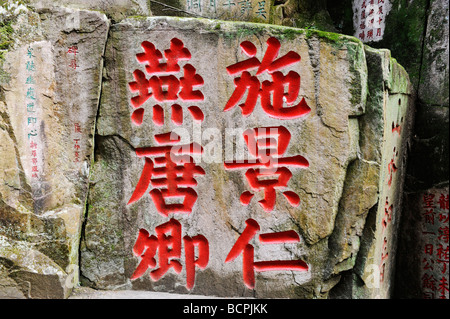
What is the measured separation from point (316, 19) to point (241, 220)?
2447 mm

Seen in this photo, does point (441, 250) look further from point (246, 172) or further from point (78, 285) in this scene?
point (78, 285)

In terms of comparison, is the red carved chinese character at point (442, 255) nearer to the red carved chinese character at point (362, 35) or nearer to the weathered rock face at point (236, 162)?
the weathered rock face at point (236, 162)

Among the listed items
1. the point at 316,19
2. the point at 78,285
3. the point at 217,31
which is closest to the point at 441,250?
the point at 316,19

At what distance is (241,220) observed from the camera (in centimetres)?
371

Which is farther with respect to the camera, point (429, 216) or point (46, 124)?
point (429, 216)

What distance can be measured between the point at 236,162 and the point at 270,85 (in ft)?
2.44

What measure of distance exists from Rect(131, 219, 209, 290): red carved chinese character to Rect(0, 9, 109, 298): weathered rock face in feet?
2.00

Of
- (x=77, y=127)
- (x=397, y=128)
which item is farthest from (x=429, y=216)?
(x=77, y=127)

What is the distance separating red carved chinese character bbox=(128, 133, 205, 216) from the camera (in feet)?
12.3

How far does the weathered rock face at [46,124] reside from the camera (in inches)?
146

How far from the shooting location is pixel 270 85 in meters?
3.64

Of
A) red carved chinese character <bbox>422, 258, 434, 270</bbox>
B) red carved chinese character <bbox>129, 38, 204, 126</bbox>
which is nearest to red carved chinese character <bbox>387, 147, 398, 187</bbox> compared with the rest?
red carved chinese character <bbox>422, 258, 434, 270</bbox>

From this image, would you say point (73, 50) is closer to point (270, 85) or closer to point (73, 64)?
point (73, 64)

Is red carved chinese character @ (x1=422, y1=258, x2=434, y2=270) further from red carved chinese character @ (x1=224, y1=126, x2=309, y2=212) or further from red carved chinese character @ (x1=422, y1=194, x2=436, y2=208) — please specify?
red carved chinese character @ (x1=224, y1=126, x2=309, y2=212)
